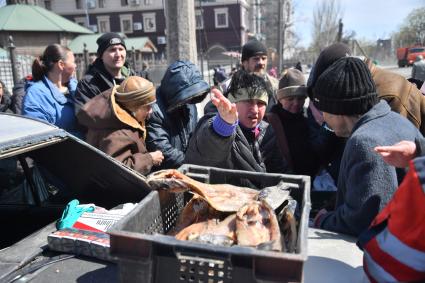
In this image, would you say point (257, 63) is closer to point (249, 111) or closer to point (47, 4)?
point (249, 111)

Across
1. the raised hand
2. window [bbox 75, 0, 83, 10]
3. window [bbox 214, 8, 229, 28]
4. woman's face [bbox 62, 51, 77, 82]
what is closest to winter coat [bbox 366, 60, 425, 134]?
the raised hand

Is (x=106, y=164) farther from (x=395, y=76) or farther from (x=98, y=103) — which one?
(x=395, y=76)

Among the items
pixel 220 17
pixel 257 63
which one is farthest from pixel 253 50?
pixel 220 17

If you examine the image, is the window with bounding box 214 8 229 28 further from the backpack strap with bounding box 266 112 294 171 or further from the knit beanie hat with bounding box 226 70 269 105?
the knit beanie hat with bounding box 226 70 269 105

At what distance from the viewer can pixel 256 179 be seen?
6.28 feet

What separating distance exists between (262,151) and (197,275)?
188cm

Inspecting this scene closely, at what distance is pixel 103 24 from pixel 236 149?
61796 millimetres

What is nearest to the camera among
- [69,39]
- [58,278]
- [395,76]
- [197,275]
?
[197,275]

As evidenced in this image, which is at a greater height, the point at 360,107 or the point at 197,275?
the point at 360,107

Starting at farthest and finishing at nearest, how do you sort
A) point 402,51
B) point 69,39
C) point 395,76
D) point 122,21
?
point 122,21
point 402,51
point 69,39
point 395,76

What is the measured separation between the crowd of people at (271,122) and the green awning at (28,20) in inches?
1164

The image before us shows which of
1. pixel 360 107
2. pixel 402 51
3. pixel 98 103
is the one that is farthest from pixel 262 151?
pixel 402 51

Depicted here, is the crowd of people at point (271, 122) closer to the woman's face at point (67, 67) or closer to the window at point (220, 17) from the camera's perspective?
the woman's face at point (67, 67)

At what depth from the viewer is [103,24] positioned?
5916cm
